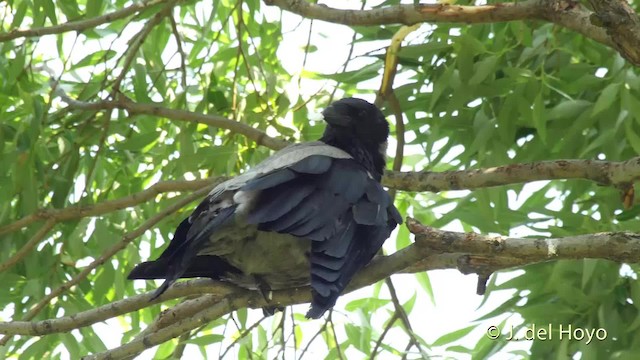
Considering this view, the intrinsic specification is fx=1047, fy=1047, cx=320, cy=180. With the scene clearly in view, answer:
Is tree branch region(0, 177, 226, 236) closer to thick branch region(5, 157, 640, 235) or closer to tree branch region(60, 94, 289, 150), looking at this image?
thick branch region(5, 157, 640, 235)

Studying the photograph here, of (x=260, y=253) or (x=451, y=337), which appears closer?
(x=260, y=253)

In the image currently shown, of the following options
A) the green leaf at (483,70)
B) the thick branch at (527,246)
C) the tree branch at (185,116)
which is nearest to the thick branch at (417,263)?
the thick branch at (527,246)

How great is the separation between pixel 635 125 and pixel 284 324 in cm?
141

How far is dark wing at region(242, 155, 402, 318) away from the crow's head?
53 cm

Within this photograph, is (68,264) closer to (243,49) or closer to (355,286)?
(243,49)

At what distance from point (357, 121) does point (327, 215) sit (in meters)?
0.87

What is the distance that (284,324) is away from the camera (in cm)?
374

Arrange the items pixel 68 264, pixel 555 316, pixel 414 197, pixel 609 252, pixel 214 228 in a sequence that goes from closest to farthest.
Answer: pixel 609 252
pixel 214 228
pixel 555 316
pixel 68 264
pixel 414 197

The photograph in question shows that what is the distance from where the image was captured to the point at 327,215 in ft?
9.63

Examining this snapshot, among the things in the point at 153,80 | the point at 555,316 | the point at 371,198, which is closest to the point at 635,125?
the point at 555,316

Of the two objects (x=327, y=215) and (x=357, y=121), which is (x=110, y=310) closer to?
(x=327, y=215)

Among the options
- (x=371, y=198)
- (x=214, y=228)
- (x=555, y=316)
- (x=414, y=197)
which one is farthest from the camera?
(x=414, y=197)

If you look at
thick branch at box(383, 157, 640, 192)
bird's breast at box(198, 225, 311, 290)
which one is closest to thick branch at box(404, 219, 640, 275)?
thick branch at box(383, 157, 640, 192)

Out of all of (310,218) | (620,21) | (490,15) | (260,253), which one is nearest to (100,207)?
(260,253)
